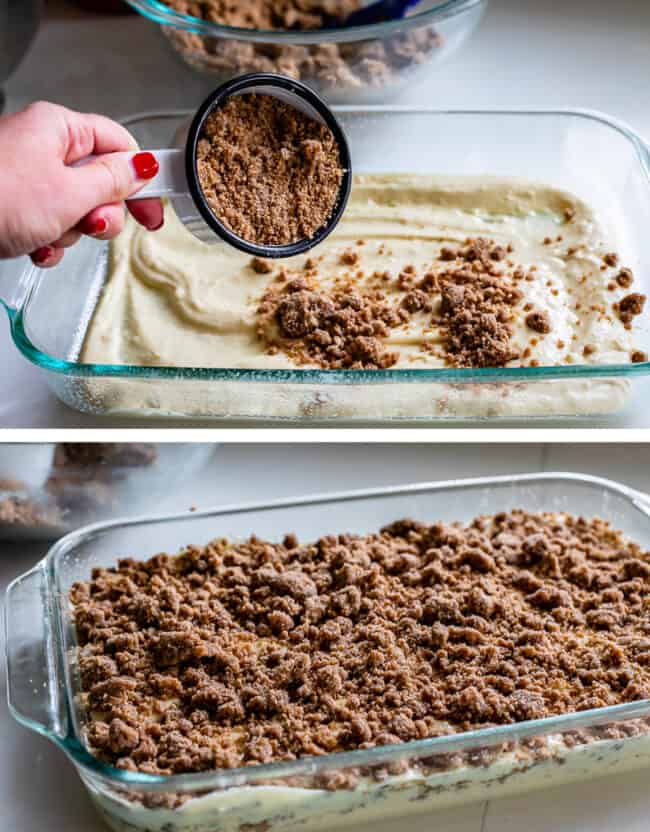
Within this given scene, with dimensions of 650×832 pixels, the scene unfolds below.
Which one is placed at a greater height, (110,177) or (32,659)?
(110,177)

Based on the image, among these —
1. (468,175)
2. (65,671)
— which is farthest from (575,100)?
(65,671)

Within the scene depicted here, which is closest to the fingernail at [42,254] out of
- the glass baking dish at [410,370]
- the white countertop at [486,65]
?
the glass baking dish at [410,370]

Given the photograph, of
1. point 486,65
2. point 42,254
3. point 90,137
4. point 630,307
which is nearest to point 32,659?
point 42,254

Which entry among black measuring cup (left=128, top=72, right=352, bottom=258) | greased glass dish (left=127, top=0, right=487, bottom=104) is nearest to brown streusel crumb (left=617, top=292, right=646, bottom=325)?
black measuring cup (left=128, top=72, right=352, bottom=258)

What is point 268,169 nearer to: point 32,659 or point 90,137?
point 90,137

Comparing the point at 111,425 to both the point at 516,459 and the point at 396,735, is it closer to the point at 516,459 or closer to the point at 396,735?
the point at 396,735
